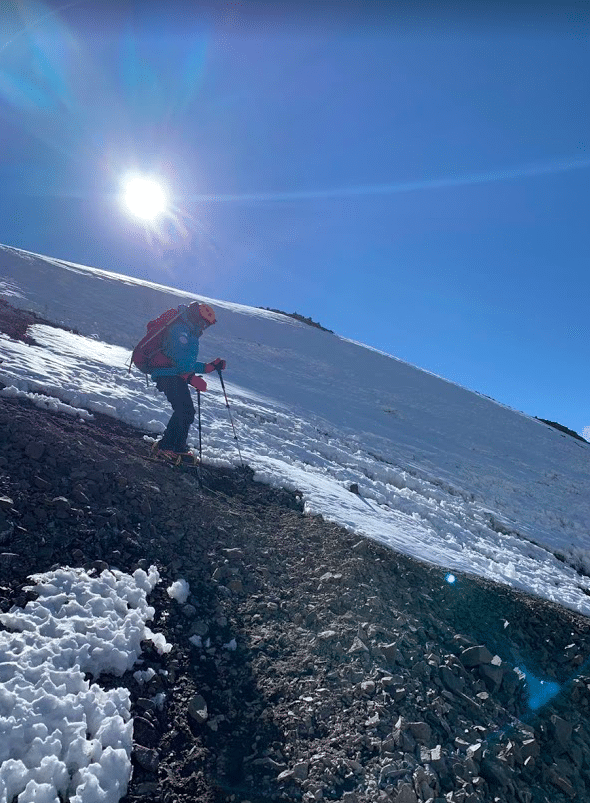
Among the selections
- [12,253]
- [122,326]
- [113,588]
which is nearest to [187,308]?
[113,588]

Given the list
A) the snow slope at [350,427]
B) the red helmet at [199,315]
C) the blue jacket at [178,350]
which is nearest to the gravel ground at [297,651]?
the blue jacket at [178,350]

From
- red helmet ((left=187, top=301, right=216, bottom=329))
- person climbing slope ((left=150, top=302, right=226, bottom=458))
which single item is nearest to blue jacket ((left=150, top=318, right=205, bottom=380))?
person climbing slope ((left=150, top=302, right=226, bottom=458))

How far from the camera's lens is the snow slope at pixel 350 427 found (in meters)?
9.71

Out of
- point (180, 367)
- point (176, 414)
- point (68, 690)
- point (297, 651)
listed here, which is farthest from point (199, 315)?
point (68, 690)

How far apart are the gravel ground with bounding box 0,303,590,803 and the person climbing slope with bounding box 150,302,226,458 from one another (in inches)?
43.6

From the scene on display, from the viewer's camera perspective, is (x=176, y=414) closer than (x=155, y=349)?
No

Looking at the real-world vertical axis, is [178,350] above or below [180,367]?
above

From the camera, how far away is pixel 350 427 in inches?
703

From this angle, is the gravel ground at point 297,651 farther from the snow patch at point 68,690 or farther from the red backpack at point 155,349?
the red backpack at point 155,349

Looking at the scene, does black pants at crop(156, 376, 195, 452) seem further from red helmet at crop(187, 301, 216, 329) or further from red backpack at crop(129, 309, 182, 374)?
red helmet at crop(187, 301, 216, 329)

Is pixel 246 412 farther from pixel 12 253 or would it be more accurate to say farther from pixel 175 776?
pixel 12 253

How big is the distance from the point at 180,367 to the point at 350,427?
9.96m

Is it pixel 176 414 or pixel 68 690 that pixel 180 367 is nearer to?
pixel 176 414

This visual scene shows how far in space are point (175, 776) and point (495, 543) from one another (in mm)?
9188
